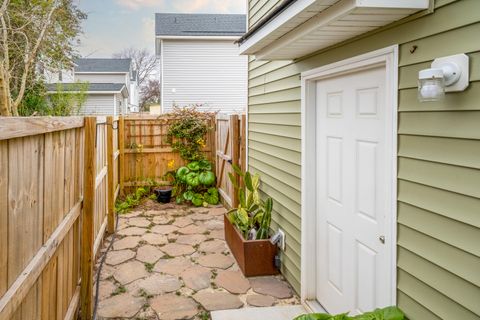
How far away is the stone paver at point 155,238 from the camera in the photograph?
6000mm

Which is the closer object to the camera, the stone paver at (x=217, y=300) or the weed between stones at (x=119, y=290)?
the stone paver at (x=217, y=300)

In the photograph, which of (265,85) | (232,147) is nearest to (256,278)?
(265,85)

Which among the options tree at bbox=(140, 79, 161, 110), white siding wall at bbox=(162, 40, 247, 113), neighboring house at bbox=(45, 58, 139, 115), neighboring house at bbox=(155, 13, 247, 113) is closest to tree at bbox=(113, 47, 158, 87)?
tree at bbox=(140, 79, 161, 110)

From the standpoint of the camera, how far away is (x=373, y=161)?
9.37 feet

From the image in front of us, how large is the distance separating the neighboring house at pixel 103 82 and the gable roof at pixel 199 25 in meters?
4.06

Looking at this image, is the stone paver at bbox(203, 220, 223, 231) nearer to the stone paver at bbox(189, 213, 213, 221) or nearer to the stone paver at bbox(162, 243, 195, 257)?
the stone paver at bbox(189, 213, 213, 221)

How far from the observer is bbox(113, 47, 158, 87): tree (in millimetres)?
36625

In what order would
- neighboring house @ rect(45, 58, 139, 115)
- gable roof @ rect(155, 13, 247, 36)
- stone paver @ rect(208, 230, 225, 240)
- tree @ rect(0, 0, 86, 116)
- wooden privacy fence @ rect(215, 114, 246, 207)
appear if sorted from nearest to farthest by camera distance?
stone paver @ rect(208, 230, 225, 240) < wooden privacy fence @ rect(215, 114, 246, 207) < tree @ rect(0, 0, 86, 116) < gable roof @ rect(155, 13, 247, 36) < neighboring house @ rect(45, 58, 139, 115)

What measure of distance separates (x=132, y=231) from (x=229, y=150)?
2.00 meters

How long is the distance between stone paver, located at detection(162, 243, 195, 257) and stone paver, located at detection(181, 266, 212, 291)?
0.56 m

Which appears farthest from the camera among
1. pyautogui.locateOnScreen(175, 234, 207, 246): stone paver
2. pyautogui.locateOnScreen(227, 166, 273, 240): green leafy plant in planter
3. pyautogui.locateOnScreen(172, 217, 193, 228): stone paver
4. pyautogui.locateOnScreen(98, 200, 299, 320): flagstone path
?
pyautogui.locateOnScreen(172, 217, 193, 228): stone paver

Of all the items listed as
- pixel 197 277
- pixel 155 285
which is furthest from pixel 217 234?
pixel 155 285

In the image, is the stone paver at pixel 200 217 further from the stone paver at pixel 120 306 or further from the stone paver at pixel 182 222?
the stone paver at pixel 120 306

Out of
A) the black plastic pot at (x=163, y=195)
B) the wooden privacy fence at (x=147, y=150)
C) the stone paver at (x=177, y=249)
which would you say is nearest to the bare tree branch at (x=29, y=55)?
the wooden privacy fence at (x=147, y=150)
